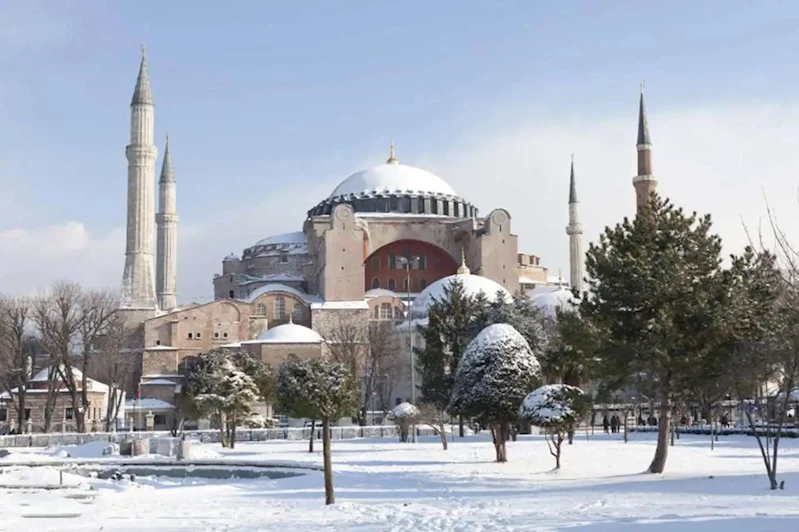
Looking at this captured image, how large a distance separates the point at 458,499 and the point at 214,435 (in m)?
20.6

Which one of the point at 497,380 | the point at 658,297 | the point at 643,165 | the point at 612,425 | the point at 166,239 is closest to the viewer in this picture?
the point at 658,297

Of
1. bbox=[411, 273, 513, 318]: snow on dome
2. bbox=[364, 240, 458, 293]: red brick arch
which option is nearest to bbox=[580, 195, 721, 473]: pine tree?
bbox=[411, 273, 513, 318]: snow on dome

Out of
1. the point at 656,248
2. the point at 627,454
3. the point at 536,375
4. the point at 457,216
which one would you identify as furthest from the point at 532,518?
the point at 457,216

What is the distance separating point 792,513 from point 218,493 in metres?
8.53

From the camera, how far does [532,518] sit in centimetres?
1067

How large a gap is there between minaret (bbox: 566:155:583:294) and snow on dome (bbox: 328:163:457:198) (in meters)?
7.93

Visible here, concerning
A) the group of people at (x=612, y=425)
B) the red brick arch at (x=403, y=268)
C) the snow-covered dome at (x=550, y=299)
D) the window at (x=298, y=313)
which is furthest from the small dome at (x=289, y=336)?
the group of people at (x=612, y=425)

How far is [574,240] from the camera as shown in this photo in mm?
63250

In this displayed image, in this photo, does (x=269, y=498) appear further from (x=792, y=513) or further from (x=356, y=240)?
(x=356, y=240)

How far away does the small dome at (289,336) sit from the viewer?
48625 mm

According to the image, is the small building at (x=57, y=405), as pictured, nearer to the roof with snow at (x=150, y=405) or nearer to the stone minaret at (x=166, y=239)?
the roof with snow at (x=150, y=405)

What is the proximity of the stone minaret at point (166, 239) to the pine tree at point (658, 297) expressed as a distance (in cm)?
4748

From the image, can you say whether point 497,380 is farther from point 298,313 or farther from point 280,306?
point 280,306

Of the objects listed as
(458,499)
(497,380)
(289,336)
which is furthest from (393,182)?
(458,499)
